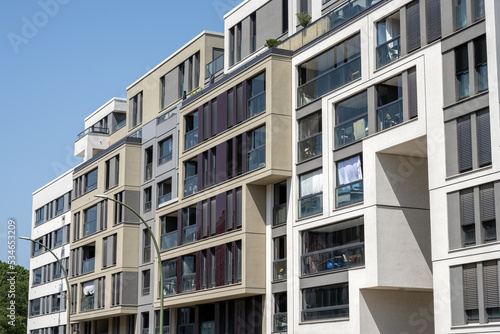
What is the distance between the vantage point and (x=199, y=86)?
4638 cm

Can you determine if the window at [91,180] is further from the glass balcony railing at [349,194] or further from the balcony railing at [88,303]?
the glass balcony railing at [349,194]

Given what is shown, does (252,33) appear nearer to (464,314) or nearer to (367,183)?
(367,183)

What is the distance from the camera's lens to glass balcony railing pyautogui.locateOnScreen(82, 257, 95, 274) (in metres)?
53.5

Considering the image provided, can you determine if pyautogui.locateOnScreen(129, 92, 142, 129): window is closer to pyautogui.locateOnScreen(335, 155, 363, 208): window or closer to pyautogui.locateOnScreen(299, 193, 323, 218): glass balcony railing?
pyautogui.locateOnScreen(299, 193, 323, 218): glass balcony railing

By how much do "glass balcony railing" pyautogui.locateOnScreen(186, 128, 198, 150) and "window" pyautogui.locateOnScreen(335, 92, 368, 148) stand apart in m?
10.3

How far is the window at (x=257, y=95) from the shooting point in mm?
36375

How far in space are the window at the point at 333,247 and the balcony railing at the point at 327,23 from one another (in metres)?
7.72

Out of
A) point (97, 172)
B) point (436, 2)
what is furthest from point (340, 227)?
point (97, 172)

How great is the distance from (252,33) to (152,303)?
51.4 feet

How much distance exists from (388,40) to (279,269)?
10.7 metres

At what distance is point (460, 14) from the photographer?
2719cm

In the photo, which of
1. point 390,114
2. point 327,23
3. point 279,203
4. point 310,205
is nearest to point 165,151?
point 279,203

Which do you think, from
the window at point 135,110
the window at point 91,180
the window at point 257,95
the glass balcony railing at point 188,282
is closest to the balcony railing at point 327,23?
the window at point 257,95

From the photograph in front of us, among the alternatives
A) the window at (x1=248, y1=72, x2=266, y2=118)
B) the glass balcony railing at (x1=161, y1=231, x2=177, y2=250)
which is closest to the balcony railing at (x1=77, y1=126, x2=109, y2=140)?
the glass balcony railing at (x1=161, y1=231, x2=177, y2=250)
